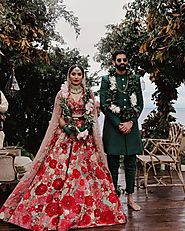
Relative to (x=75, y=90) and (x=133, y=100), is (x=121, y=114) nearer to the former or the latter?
(x=133, y=100)

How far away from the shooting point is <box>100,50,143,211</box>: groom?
13.6ft

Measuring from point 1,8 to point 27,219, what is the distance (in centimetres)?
303

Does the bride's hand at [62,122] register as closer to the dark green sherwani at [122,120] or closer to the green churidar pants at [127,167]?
the dark green sherwani at [122,120]

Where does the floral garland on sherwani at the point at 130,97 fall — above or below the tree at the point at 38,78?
below

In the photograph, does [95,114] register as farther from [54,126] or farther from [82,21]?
[82,21]

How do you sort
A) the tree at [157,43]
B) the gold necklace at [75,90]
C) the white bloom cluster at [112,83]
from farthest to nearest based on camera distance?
the tree at [157,43]
the white bloom cluster at [112,83]
the gold necklace at [75,90]

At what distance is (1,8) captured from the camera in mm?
5590

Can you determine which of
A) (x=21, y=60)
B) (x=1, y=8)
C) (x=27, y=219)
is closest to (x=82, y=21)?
(x=21, y=60)

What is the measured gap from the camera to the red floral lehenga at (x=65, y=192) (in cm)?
366

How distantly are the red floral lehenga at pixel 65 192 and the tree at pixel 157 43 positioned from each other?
2391 millimetres

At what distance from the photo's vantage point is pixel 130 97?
4203 millimetres

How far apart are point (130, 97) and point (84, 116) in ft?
1.73

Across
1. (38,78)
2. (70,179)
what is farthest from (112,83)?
(38,78)

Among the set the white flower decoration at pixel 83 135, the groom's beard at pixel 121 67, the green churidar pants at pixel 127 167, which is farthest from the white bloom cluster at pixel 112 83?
the green churidar pants at pixel 127 167
